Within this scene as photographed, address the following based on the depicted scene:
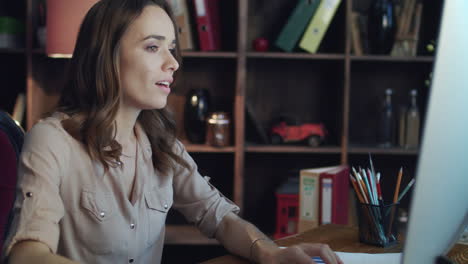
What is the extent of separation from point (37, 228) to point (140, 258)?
0.39 m

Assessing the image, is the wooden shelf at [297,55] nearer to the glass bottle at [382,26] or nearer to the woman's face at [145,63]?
the glass bottle at [382,26]

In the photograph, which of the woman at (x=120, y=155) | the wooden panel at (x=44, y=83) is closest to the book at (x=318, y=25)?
the wooden panel at (x=44, y=83)

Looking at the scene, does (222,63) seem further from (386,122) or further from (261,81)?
(386,122)

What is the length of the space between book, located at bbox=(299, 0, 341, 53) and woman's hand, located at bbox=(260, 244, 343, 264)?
1789 mm

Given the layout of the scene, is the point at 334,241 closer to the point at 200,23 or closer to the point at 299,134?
the point at 299,134

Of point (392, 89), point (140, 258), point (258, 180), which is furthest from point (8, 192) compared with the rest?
point (392, 89)

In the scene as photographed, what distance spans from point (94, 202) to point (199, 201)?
11.3 inches

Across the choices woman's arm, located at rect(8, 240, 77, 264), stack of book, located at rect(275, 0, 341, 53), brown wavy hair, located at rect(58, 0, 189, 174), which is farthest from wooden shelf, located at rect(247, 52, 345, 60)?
woman's arm, located at rect(8, 240, 77, 264)

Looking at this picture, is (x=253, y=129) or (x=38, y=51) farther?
(x=253, y=129)

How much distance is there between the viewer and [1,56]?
9.18 feet

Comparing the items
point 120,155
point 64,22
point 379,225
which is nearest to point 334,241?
point 379,225

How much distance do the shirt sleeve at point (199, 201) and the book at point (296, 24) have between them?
1.44m

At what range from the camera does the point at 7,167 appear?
3.47 feet

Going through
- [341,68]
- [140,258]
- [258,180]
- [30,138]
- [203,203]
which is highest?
[341,68]
